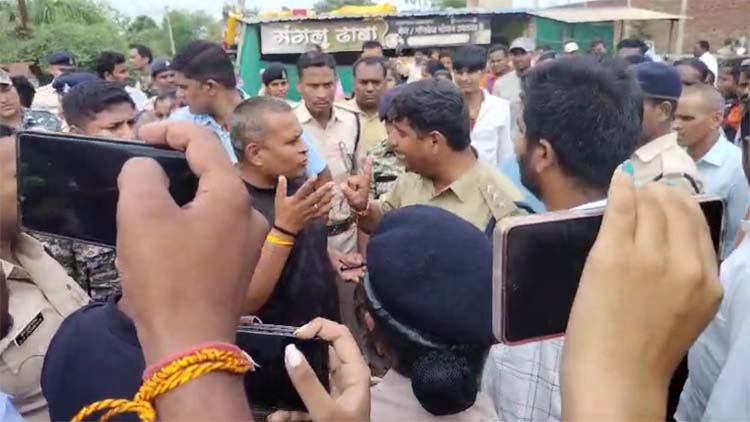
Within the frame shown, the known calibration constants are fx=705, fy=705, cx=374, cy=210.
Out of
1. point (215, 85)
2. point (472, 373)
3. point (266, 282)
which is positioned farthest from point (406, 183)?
point (472, 373)

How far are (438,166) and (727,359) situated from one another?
4.80ft

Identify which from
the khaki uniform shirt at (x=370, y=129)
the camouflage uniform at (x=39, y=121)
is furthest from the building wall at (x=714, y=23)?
the camouflage uniform at (x=39, y=121)

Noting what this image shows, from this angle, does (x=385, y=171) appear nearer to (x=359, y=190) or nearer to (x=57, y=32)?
(x=359, y=190)

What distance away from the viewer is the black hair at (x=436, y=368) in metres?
1.14

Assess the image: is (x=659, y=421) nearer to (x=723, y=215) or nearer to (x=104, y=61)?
(x=723, y=215)

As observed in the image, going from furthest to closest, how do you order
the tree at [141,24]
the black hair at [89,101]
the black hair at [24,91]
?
the tree at [141,24] < the black hair at [24,91] < the black hair at [89,101]

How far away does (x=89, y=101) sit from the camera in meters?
2.97

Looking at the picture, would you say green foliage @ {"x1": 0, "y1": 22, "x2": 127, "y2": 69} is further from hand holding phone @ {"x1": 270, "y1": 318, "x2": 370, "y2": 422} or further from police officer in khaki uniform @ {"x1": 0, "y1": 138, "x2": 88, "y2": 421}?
hand holding phone @ {"x1": 270, "y1": 318, "x2": 370, "y2": 422}

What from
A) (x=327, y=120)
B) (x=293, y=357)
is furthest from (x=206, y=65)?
(x=293, y=357)

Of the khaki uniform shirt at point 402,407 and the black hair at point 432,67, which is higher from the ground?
the khaki uniform shirt at point 402,407

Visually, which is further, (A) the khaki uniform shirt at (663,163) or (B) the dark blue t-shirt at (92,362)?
(A) the khaki uniform shirt at (663,163)

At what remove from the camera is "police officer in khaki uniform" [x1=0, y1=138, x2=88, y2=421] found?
1.59m

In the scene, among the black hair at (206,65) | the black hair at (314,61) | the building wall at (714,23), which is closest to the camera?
the black hair at (206,65)

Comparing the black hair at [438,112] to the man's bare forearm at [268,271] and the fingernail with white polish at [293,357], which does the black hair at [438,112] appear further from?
the fingernail with white polish at [293,357]
